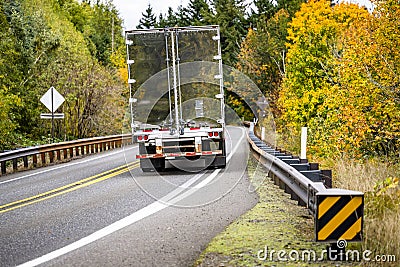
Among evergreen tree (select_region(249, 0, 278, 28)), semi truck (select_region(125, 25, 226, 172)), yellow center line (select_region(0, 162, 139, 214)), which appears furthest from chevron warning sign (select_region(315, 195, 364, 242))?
evergreen tree (select_region(249, 0, 278, 28))

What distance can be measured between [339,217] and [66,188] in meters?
8.59

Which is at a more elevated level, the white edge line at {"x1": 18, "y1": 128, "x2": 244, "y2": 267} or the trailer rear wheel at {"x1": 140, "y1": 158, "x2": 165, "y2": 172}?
the trailer rear wheel at {"x1": 140, "y1": 158, "x2": 165, "y2": 172}

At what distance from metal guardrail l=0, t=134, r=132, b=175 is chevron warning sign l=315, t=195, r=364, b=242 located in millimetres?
13945

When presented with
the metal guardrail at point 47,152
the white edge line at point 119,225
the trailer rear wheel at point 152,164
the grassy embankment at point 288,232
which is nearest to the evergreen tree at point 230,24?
the metal guardrail at point 47,152

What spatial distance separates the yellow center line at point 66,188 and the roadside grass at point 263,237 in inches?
178

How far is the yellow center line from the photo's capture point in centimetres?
1056

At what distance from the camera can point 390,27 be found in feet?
51.6

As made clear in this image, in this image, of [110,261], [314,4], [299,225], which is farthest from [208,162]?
[314,4]

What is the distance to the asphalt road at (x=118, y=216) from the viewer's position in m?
6.45

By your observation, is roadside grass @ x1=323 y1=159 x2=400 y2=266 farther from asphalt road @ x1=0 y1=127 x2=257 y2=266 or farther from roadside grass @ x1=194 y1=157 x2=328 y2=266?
asphalt road @ x1=0 y1=127 x2=257 y2=266

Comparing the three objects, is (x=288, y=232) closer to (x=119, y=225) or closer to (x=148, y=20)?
(x=119, y=225)

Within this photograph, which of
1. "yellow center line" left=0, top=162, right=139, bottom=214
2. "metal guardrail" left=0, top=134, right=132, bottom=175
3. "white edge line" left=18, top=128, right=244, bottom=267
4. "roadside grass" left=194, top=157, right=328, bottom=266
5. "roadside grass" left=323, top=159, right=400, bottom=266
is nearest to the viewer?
"roadside grass" left=323, top=159, right=400, bottom=266

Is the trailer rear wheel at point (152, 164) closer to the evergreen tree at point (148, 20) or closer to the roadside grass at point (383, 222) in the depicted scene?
the roadside grass at point (383, 222)

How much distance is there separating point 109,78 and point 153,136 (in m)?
23.2
